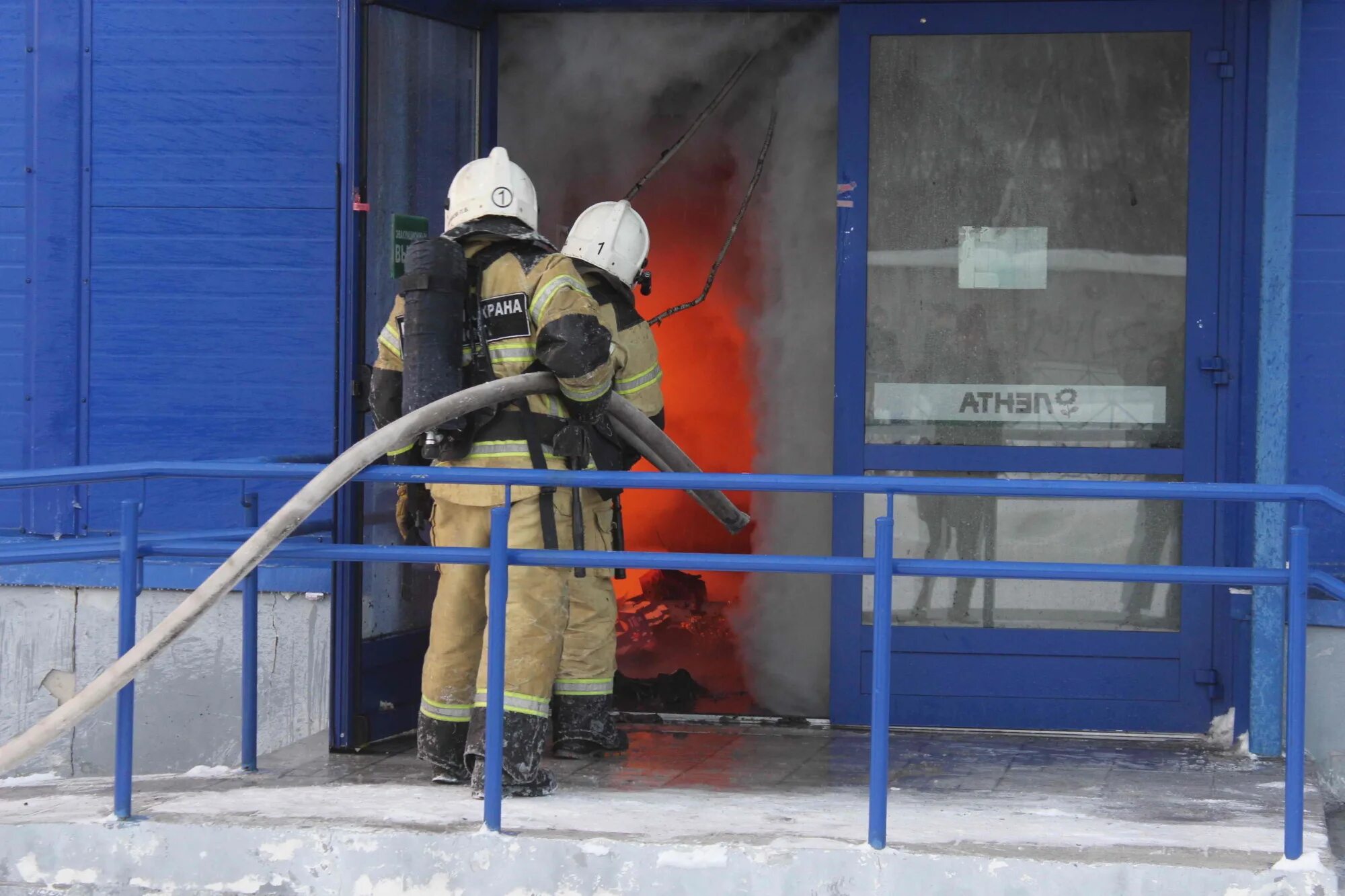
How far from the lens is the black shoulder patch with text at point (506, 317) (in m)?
4.61

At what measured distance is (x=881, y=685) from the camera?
12.3ft

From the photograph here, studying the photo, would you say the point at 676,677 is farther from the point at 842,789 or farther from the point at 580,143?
the point at 580,143

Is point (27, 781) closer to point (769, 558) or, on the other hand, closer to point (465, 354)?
point (465, 354)

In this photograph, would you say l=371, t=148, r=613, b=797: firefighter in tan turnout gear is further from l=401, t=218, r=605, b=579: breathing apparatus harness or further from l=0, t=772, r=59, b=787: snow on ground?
l=0, t=772, r=59, b=787: snow on ground

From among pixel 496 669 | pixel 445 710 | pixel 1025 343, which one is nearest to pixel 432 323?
pixel 496 669

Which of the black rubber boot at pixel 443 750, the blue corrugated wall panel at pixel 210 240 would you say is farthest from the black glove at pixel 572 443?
the blue corrugated wall panel at pixel 210 240

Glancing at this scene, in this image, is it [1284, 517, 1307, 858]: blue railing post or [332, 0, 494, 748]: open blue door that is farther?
[332, 0, 494, 748]: open blue door

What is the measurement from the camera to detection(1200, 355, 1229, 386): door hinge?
5566 mm

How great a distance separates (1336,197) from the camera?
5520mm

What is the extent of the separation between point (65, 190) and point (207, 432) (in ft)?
3.96

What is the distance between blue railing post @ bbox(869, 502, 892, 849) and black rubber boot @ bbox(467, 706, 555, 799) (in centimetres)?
110

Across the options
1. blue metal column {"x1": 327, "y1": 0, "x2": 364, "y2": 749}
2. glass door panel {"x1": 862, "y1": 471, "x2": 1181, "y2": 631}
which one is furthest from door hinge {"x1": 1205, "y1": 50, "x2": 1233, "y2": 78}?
blue metal column {"x1": 327, "y1": 0, "x2": 364, "y2": 749}

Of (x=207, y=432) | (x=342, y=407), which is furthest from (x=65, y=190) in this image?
(x=342, y=407)

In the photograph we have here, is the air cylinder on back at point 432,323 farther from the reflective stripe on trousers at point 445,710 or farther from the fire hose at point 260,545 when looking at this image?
the reflective stripe on trousers at point 445,710
